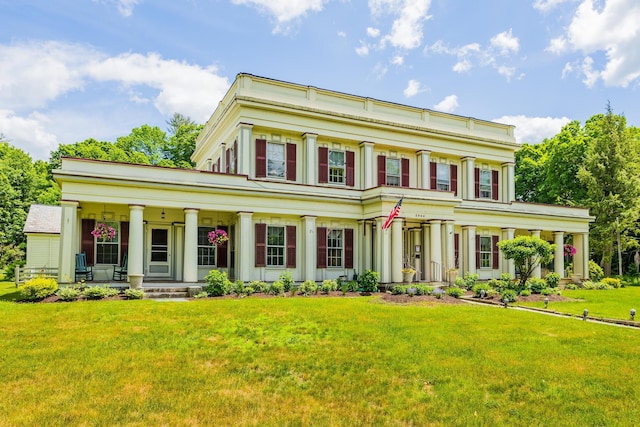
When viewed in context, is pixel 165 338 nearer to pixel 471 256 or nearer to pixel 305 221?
pixel 305 221

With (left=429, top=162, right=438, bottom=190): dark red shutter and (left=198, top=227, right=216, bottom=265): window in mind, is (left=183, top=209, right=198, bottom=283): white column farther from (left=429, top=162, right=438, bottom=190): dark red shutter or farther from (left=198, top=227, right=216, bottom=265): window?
(left=429, top=162, right=438, bottom=190): dark red shutter

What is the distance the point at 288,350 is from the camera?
916cm

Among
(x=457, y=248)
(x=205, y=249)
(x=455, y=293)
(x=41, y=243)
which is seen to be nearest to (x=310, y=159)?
(x=205, y=249)

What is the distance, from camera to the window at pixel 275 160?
21.4 metres

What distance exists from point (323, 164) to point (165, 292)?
31.7 ft

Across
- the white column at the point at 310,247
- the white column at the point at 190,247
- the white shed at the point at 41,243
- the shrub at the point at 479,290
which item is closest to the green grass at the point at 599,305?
the shrub at the point at 479,290

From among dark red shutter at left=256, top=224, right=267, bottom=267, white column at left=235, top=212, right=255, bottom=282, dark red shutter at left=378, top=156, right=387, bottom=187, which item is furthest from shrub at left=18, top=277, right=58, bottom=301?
dark red shutter at left=378, top=156, right=387, bottom=187

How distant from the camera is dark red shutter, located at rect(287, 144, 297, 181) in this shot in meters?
21.6

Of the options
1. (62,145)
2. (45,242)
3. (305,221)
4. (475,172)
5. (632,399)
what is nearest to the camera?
(632,399)

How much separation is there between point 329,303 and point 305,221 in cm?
660

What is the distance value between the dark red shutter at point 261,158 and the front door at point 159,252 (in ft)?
16.5

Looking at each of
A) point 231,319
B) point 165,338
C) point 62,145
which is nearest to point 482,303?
point 231,319

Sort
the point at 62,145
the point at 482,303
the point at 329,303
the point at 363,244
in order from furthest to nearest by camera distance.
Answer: the point at 62,145 < the point at 363,244 < the point at 482,303 < the point at 329,303

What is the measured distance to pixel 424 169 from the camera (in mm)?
24750
